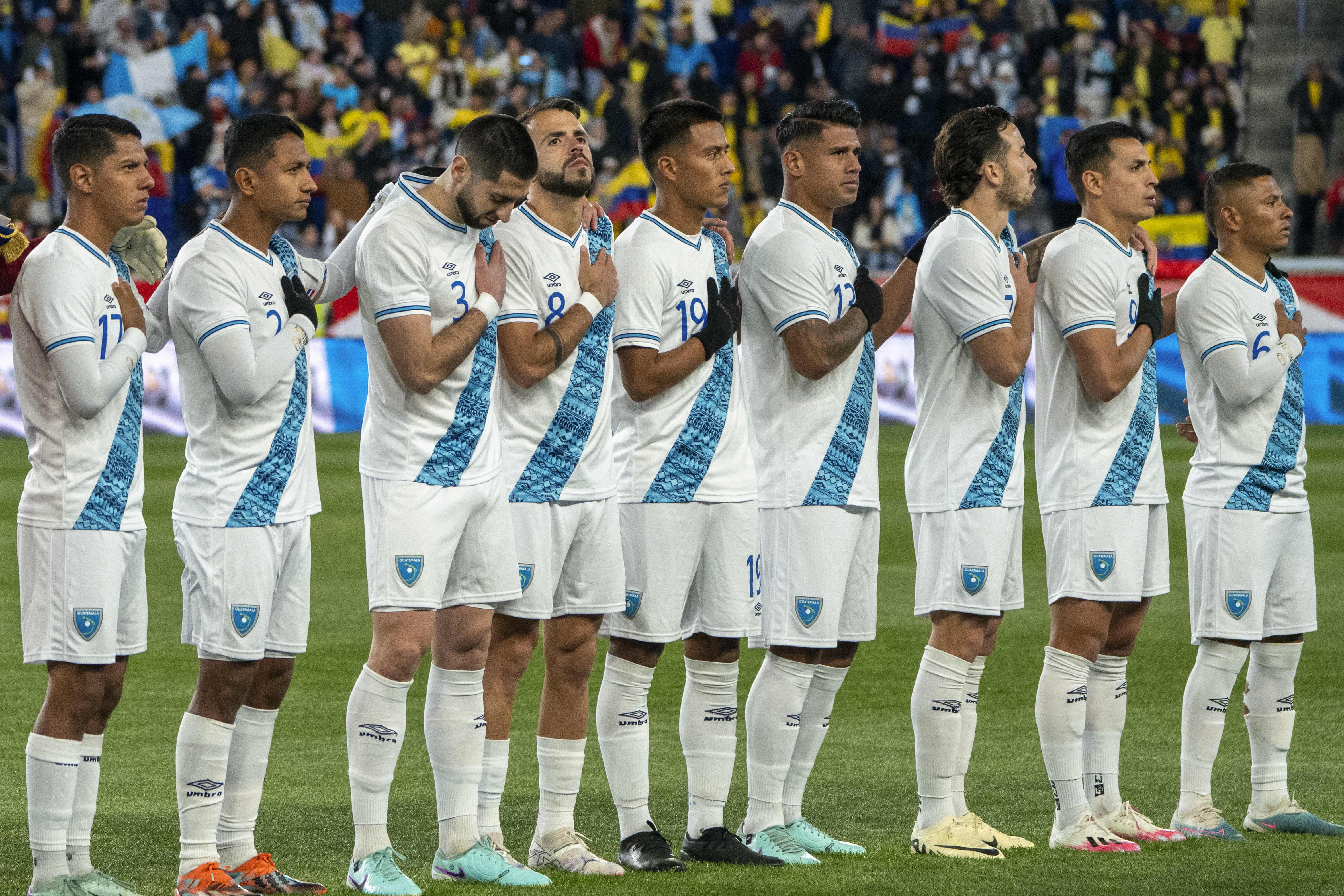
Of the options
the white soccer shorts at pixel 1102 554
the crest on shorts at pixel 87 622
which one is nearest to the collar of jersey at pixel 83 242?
the crest on shorts at pixel 87 622

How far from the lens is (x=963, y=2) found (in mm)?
23297

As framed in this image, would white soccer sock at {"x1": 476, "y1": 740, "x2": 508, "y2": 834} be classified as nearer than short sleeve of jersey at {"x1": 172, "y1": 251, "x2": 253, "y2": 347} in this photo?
No

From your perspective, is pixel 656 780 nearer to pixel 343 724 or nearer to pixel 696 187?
pixel 343 724

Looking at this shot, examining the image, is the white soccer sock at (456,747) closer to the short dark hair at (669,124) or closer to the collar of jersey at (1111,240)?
the short dark hair at (669,124)

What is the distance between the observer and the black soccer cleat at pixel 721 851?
5.15 metres

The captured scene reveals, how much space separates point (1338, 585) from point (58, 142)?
27.8 ft

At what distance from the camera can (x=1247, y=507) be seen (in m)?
5.73

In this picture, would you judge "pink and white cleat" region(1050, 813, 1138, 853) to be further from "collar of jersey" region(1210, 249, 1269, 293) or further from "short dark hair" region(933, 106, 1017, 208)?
"short dark hair" region(933, 106, 1017, 208)

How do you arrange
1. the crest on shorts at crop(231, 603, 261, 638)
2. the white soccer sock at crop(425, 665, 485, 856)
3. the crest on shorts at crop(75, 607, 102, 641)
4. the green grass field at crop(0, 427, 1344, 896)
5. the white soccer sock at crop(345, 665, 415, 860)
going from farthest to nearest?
the green grass field at crop(0, 427, 1344, 896)
the white soccer sock at crop(425, 665, 485, 856)
the white soccer sock at crop(345, 665, 415, 860)
the crest on shorts at crop(231, 603, 261, 638)
the crest on shorts at crop(75, 607, 102, 641)

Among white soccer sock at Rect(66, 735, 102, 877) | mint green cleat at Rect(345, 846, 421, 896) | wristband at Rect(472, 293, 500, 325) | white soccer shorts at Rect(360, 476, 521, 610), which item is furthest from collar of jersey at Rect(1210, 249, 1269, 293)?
white soccer sock at Rect(66, 735, 102, 877)

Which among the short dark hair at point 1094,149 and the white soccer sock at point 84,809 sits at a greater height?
the short dark hair at point 1094,149

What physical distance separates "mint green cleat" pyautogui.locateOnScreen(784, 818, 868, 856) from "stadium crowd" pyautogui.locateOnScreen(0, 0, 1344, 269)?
14.5 metres

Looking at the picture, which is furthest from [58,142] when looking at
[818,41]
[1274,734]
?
[818,41]

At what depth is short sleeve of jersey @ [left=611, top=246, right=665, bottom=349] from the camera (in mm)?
5203
